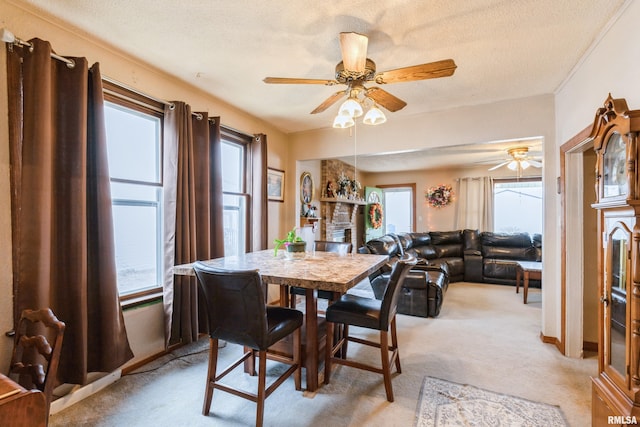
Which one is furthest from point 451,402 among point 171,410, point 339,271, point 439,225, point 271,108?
point 439,225

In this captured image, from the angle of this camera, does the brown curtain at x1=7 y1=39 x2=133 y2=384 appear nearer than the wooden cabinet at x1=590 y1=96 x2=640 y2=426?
No

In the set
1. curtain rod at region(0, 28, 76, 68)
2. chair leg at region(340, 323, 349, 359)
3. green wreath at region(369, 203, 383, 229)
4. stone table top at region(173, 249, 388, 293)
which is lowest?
chair leg at region(340, 323, 349, 359)

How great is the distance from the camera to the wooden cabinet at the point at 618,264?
4.37ft

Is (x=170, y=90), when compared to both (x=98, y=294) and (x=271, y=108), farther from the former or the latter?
(x=98, y=294)

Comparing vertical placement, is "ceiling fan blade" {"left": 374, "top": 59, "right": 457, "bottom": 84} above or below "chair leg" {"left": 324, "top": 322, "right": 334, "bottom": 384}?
above

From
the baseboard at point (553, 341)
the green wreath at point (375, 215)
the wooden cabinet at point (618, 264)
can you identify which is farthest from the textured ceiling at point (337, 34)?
the green wreath at point (375, 215)

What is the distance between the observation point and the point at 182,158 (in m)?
2.59

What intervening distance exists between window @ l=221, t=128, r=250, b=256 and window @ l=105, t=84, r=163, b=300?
2.78 feet

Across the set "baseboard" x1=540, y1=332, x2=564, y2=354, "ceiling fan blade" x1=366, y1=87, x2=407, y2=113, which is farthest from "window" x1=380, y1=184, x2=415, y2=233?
"ceiling fan blade" x1=366, y1=87, x2=407, y2=113

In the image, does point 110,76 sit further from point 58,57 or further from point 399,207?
point 399,207

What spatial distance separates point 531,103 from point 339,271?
2687 millimetres

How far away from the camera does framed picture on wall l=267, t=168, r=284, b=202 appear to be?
12.9 feet

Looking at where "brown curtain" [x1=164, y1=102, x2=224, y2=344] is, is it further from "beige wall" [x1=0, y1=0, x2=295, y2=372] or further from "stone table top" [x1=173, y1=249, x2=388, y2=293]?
"stone table top" [x1=173, y1=249, x2=388, y2=293]

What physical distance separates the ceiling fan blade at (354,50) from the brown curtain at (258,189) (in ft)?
6.61
